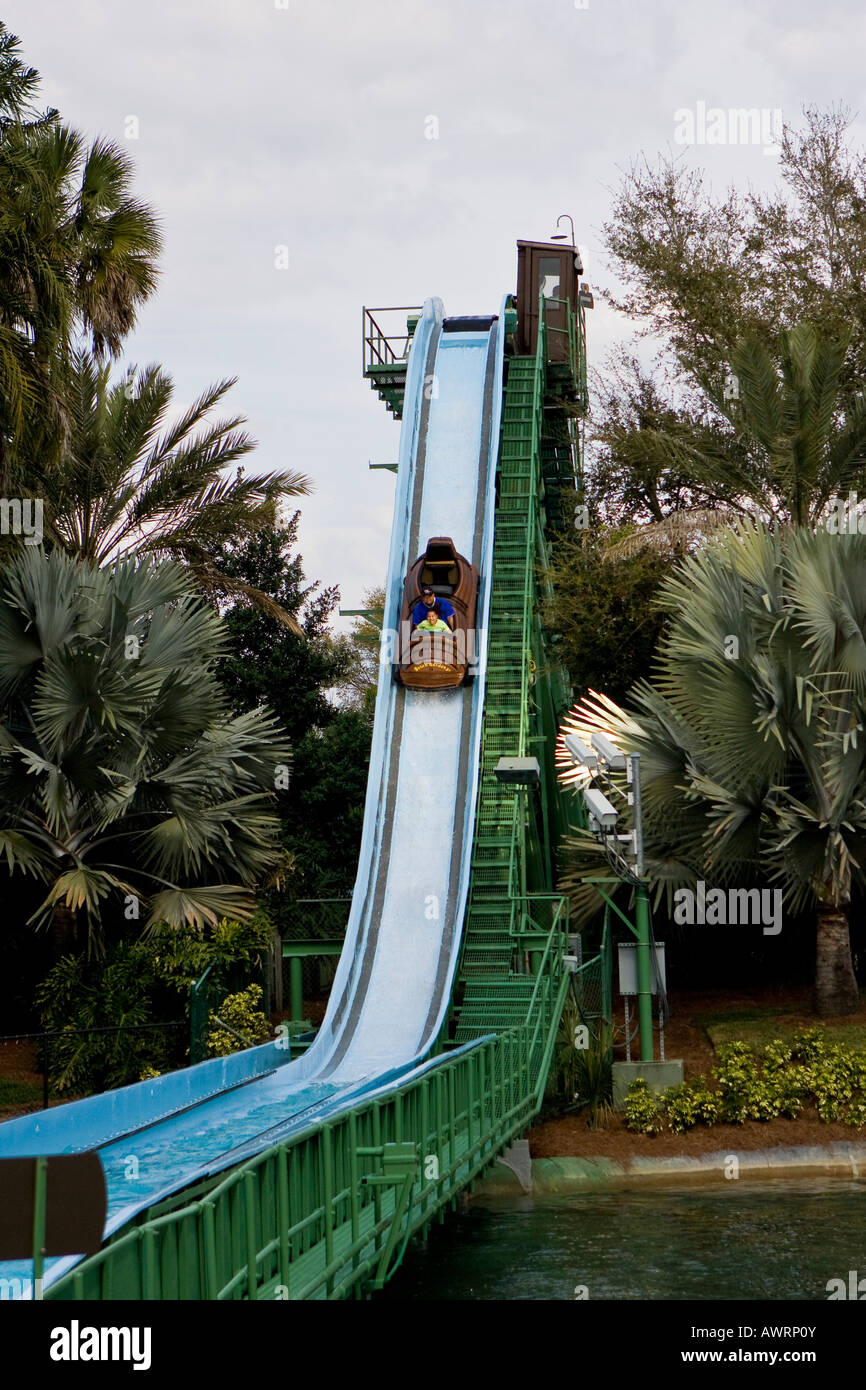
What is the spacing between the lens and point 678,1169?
648 inches

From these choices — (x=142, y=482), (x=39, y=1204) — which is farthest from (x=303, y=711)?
(x=39, y=1204)

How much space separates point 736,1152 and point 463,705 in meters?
8.24

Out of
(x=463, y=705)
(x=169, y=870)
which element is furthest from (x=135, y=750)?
(x=463, y=705)

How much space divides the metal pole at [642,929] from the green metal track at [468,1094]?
981 mm

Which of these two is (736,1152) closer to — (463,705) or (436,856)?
(436,856)

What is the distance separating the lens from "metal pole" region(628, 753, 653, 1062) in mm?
17266

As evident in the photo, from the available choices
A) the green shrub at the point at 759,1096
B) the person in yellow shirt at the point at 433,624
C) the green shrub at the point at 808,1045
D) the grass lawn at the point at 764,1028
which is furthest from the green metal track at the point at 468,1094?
the green shrub at the point at 808,1045

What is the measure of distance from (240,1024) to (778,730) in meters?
8.34

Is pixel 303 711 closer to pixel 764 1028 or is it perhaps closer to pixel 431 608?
pixel 431 608

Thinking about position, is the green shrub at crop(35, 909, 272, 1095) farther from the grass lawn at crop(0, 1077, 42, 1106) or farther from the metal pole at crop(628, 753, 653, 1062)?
the metal pole at crop(628, 753, 653, 1062)

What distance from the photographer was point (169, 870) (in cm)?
1989

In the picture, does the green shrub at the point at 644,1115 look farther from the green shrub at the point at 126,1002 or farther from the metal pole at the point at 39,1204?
the metal pole at the point at 39,1204
